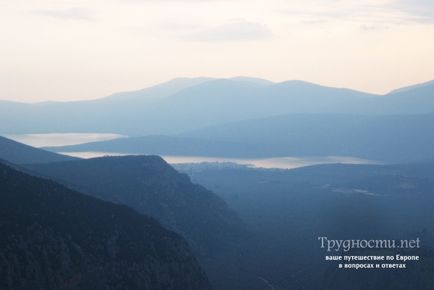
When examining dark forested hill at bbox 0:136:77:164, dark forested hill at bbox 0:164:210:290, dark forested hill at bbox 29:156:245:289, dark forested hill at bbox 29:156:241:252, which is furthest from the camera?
dark forested hill at bbox 0:136:77:164

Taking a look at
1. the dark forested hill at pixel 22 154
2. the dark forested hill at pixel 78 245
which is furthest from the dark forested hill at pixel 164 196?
the dark forested hill at pixel 78 245

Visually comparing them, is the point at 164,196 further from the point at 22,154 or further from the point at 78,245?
the point at 78,245

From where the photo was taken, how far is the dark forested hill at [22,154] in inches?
6971

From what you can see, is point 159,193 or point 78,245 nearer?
point 78,245

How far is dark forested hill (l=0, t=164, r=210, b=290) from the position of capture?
8375 cm

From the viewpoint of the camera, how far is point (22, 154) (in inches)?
7210

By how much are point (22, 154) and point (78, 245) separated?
318 feet

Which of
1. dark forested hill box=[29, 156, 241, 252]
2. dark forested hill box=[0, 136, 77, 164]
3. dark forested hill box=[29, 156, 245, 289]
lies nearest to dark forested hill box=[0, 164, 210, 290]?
dark forested hill box=[29, 156, 245, 289]

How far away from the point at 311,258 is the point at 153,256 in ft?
137

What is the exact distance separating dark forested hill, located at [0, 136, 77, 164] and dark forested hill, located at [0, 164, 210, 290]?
247 ft

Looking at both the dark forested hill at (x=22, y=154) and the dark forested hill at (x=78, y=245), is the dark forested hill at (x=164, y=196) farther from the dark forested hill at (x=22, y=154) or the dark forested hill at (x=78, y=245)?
the dark forested hill at (x=78, y=245)

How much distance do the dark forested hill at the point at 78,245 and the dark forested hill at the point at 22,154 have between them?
75.2m

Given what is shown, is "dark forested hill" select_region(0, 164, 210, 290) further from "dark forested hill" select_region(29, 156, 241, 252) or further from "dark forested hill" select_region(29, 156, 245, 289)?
"dark forested hill" select_region(29, 156, 241, 252)

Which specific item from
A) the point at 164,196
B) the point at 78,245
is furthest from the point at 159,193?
the point at 78,245
